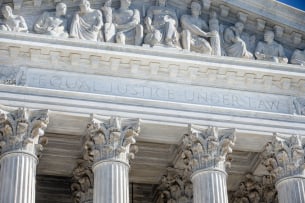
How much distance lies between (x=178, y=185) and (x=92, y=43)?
21.7 ft

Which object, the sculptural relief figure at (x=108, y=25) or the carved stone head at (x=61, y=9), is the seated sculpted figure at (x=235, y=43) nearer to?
the sculptural relief figure at (x=108, y=25)

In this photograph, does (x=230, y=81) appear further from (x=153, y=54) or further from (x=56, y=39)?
(x=56, y=39)

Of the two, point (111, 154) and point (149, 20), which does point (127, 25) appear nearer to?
point (149, 20)

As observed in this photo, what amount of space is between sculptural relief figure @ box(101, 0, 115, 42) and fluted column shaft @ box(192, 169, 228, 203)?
5.80 meters

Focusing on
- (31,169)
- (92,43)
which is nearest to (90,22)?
(92,43)

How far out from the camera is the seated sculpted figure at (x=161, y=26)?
30.5 meters

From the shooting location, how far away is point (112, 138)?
28266mm

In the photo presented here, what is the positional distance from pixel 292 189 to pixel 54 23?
10347 millimetres

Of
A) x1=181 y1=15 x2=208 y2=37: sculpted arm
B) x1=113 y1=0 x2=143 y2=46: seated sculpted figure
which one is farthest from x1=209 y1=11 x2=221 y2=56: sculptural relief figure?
x1=113 y1=0 x2=143 y2=46: seated sculpted figure

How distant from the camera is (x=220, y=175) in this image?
2898 centimetres

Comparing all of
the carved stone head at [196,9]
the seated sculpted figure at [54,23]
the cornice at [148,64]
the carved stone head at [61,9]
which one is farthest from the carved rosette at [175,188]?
the carved stone head at [61,9]

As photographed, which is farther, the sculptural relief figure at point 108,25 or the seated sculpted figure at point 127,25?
the seated sculpted figure at point 127,25

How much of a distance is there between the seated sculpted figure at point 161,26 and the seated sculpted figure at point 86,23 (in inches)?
72.8

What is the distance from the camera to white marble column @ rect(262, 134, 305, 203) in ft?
97.0
